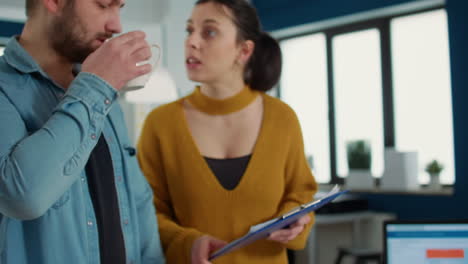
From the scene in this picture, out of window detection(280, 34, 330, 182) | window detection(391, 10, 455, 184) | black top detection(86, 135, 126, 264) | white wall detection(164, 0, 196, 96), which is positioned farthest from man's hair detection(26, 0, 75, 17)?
white wall detection(164, 0, 196, 96)

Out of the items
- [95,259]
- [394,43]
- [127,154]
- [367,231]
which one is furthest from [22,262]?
[394,43]

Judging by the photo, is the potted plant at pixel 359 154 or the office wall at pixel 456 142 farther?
the potted plant at pixel 359 154

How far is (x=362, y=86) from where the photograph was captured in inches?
214

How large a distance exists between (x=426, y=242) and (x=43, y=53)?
A: 41.2 inches

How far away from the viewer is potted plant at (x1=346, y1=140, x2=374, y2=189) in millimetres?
4977

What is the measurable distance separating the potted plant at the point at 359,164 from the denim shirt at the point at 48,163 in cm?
405

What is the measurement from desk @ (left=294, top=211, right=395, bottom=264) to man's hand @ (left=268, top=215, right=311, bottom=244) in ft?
10.4

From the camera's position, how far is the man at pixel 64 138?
86 cm

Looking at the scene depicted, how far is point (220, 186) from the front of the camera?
5.00 ft

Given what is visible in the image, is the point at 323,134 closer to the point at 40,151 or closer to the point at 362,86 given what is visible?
the point at 362,86

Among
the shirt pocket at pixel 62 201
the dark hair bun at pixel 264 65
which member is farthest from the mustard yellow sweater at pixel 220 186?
the shirt pocket at pixel 62 201

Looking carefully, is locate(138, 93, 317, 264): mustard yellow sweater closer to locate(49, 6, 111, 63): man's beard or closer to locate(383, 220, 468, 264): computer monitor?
locate(383, 220, 468, 264): computer monitor

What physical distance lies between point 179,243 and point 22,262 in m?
0.51

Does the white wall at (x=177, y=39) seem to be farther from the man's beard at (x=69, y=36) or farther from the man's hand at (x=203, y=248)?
the man's beard at (x=69, y=36)
